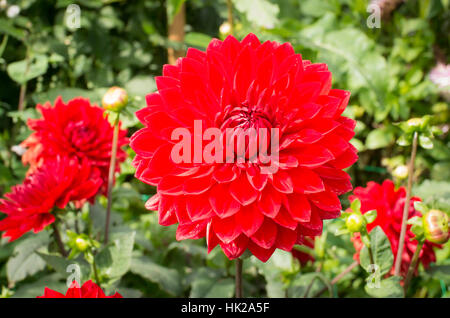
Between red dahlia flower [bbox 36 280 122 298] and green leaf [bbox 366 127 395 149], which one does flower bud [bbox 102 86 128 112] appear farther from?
green leaf [bbox 366 127 395 149]

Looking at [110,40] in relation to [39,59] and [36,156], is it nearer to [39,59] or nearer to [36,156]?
[39,59]

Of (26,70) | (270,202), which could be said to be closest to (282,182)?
(270,202)

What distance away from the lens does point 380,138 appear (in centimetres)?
163

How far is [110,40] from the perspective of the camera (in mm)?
1885

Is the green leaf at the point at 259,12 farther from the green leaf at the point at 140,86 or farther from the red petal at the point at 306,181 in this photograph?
the red petal at the point at 306,181

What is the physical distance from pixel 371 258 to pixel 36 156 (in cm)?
78

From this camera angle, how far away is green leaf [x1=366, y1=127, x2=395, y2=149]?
1.62 meters

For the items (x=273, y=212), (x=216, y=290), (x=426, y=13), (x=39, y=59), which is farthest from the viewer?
(x=426, y=13)

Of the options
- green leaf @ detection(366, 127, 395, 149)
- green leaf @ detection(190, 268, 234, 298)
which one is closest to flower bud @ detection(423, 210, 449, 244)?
green leaf @ detection(190, 268, 234, 298)

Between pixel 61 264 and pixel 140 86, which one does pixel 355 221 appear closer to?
pixel 61 264

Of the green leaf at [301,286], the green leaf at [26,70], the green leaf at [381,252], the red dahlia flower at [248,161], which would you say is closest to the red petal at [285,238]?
the red dahlia flower at [248,161]

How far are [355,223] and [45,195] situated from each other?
580 millimetres

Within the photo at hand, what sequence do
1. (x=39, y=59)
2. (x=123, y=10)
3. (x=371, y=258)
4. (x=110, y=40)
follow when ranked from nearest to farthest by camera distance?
1. (x=371, y=258)
2. (x=39, y=59)
3. (x=110, y=40)
4. (x=123, y=10)
